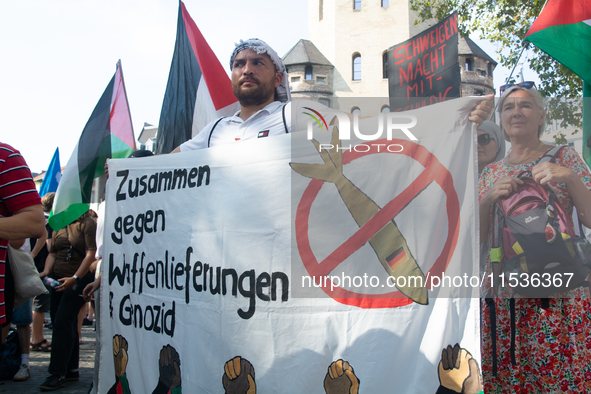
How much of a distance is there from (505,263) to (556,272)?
0.24m

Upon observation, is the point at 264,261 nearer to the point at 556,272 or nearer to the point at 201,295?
the point at 201,295

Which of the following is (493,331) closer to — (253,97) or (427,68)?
(253,97)

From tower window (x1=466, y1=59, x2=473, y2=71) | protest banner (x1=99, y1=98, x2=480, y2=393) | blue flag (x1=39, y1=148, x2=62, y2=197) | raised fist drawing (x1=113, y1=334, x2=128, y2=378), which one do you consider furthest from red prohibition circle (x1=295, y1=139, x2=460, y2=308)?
tower window (x1=466, y1=59, x2=473, y2=71)

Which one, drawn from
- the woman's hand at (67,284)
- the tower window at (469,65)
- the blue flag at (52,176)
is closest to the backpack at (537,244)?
the woman's hand at (67,284)

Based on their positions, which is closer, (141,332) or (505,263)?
(505,263)

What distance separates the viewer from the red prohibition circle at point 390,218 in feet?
6.91

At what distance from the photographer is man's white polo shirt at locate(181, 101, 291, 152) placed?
109 inches

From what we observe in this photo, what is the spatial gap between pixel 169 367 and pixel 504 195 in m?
2.09

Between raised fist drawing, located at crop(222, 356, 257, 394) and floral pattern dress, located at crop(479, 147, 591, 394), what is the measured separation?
1292mm

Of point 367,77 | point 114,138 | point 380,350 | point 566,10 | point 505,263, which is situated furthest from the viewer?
point 367,77

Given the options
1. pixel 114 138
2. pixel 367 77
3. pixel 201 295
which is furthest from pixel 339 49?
pixel 201 295

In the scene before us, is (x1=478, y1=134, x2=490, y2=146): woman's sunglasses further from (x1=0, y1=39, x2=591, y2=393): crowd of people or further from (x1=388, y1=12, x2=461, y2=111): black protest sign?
(x1=388, y1=12, x2=461, y2=111): black protest sign

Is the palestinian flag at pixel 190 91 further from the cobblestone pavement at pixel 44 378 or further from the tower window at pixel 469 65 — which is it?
the tower window at pixel 469 65

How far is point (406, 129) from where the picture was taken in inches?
88.6
